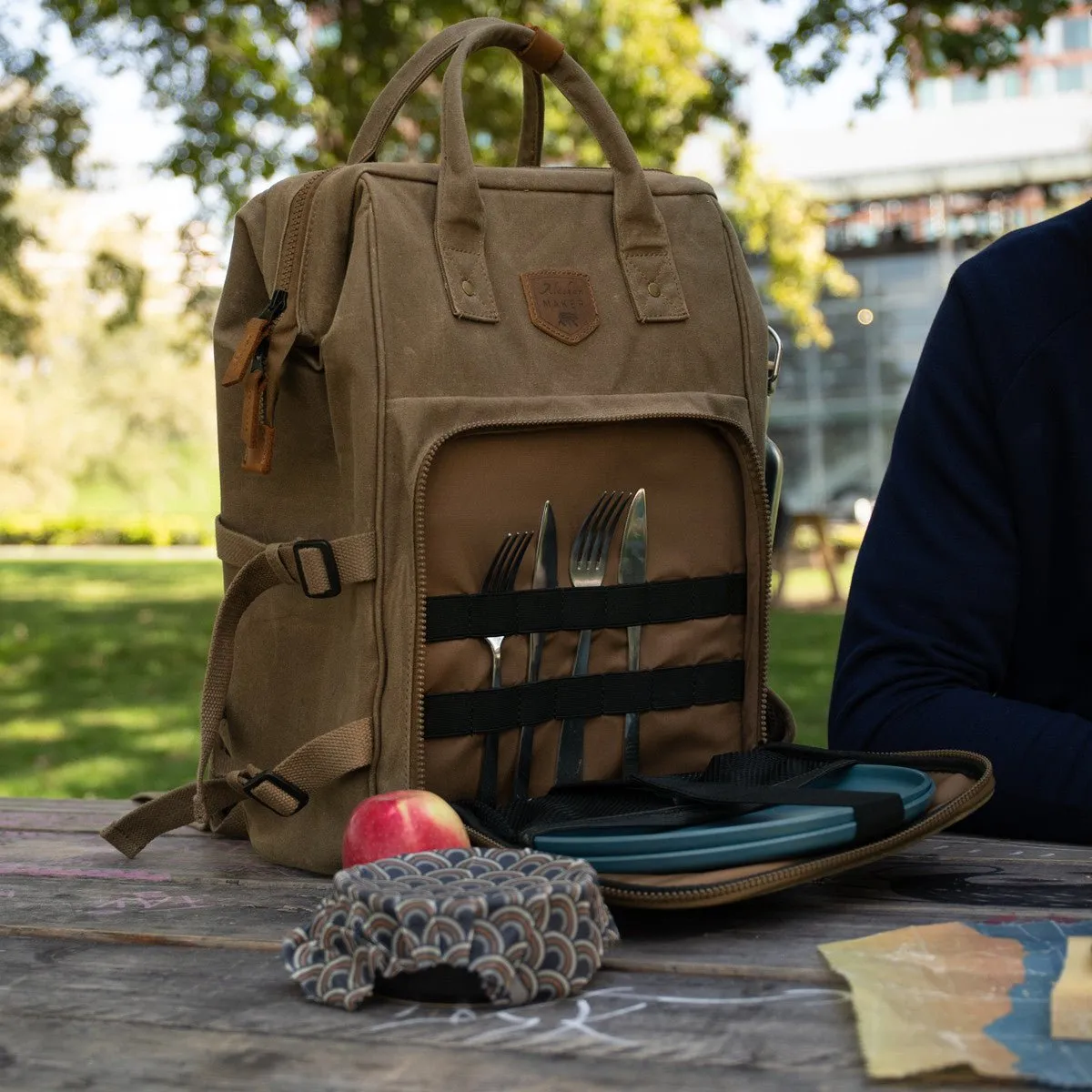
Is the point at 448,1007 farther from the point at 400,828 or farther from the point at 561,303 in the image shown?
the point at 561,303

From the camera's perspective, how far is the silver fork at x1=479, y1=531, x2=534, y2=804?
1588 millimetres

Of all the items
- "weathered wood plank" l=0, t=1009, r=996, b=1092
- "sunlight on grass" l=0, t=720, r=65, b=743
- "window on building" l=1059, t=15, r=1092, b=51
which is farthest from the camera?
"window on building" l=1059, t=15, r=1092, b=51

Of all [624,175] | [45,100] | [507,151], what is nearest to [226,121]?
[507,151]

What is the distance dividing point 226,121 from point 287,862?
5919 mm

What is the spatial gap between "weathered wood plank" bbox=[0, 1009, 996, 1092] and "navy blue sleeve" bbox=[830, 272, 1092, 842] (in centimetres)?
78

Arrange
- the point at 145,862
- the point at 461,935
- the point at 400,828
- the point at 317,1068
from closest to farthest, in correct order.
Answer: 1. the point at 317,1068
2. the point at 461,935
3. the point at 400,828
4. the point at 145,862

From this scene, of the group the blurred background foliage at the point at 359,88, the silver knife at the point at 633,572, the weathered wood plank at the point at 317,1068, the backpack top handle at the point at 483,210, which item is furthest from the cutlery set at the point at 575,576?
the blurred background foliage at the point at 359,88

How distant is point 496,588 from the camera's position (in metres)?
1.60

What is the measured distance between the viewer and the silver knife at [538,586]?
1.62 m

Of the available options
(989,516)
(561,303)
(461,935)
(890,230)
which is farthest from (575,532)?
(890,230)

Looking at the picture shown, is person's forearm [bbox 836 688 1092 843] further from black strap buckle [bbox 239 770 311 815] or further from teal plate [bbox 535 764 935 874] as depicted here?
black strap buckle [bbox 239 770 311 815]

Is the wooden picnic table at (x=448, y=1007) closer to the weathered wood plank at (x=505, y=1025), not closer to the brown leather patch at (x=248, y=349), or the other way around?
the weathered wood plank at (x=505, y=1025)

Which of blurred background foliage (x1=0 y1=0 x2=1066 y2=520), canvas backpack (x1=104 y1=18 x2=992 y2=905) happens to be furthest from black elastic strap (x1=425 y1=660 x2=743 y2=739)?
blurred background foliage (x1=0 y1=0 x2=1066 y2=520)

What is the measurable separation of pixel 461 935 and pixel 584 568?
2.31 ft
